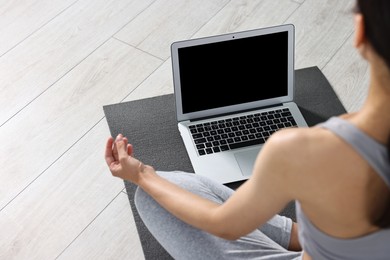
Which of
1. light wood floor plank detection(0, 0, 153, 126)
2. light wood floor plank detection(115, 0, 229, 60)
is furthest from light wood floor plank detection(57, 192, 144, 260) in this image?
light wood floor plank detection(115, 0, 229, 60)

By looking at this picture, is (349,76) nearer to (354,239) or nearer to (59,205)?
(59,205)

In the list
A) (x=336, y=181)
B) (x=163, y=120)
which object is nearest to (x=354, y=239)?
(x=336, y=181)

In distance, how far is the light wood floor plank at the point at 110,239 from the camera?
176 cm

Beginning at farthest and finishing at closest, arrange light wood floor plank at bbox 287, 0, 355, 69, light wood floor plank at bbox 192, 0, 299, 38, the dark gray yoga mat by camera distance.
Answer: light wood floor plank at bbox 192, 0, 299, 38 < light wood floor plank at bbox 287, 0, 355, 69 < the dark gray yoga mat

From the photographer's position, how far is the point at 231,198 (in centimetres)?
108

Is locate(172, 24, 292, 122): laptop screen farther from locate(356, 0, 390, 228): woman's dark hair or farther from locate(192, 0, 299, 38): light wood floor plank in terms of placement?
locate(356, 0, 390, 228): woman's dark hair

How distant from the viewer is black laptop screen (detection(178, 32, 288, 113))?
1739 millimetres

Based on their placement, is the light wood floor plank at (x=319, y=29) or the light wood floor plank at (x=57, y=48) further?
the light wood floor plank at (x=319, y=29)

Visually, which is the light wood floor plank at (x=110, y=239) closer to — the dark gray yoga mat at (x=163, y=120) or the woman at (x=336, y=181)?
the dark gray yoga mat at (x=163, y=120)

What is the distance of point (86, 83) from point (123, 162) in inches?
36.4

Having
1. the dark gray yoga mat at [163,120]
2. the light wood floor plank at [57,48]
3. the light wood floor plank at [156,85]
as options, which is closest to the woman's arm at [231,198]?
the dark gray yoga mat at [163,120]

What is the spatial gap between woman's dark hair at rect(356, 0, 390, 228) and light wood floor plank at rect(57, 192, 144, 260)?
3.67 feet

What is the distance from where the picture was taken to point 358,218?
94cm

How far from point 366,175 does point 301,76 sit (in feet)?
4.24
